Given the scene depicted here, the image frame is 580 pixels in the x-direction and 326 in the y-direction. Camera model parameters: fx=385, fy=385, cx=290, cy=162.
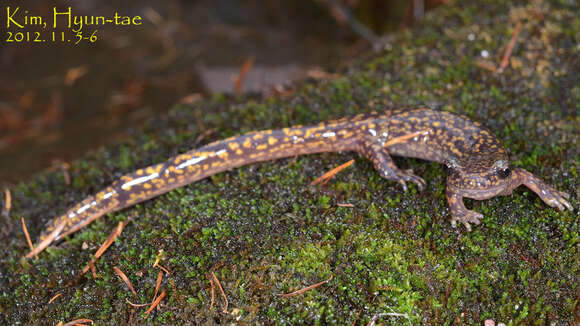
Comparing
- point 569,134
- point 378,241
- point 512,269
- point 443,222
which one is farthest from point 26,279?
point 569,134

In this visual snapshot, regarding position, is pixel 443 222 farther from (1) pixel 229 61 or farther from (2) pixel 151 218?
(1) pixel 229 61

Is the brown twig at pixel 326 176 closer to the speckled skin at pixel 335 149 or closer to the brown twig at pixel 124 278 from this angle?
the speckled skin at pixel 335 149

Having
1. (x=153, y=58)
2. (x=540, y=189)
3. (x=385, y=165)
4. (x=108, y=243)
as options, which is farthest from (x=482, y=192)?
(x=153, y=58)

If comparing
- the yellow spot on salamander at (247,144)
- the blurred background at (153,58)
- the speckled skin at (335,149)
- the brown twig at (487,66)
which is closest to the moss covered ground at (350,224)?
the brown twig at (487,66)

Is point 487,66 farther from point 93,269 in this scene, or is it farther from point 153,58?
point 153,58

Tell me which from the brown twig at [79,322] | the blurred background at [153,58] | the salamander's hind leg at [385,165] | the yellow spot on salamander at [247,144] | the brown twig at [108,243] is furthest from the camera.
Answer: the blurred background at [153,58]
